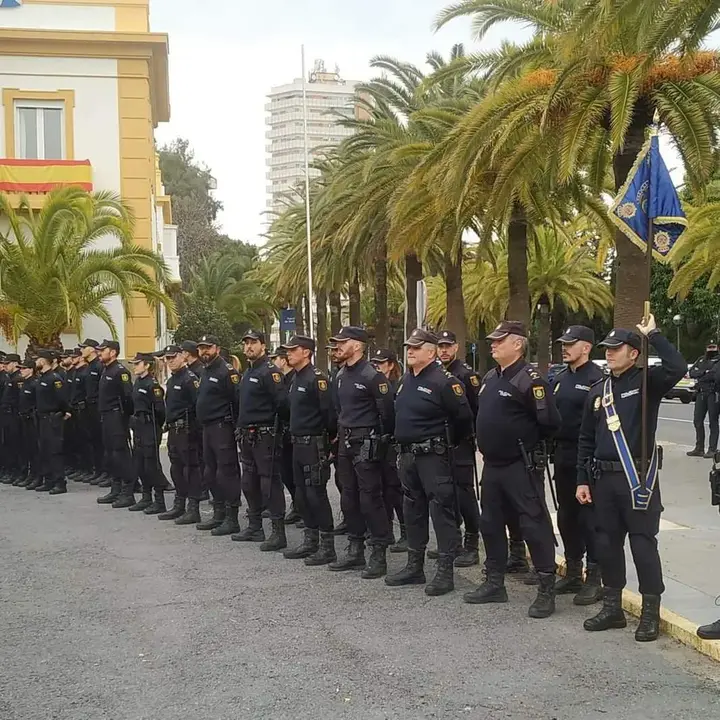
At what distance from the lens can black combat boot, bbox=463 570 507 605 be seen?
6.58 meters

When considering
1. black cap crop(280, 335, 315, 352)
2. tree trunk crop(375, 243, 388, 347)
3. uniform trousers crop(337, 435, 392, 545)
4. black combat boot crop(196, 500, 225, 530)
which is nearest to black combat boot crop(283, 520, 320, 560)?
uniform trousers crop(337, 435, 392, 545)

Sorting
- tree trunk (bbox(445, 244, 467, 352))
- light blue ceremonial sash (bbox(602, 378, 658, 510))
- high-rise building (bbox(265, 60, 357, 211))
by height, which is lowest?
light blue ceremonial sash (bbox(602, 378, 658, 510))

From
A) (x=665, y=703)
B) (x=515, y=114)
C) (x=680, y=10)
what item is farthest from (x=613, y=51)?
(x=665, y=703)

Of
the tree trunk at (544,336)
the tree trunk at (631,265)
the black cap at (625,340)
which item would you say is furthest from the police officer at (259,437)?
the tree trunk at (544,336)

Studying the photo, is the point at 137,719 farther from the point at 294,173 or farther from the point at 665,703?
the point at 294,173

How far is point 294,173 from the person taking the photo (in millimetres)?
162250

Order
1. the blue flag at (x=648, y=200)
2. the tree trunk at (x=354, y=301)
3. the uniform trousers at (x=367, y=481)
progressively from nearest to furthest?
the blue flag at (x=648, y=200) < the uniform trousers at (x=367, y=481) < the tree trunk at (x=354, y=301)

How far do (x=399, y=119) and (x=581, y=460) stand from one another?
537 inches

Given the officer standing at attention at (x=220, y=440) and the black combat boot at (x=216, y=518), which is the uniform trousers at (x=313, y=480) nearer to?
the officer standing at attention at (x=220, y=440)

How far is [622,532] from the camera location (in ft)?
19.4

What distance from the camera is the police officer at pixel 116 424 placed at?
1164 cm

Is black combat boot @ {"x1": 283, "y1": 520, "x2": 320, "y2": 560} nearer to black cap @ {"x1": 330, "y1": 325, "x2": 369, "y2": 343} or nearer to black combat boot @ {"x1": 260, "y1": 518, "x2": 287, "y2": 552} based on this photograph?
black combat boot @ {"x1": 260, "y1": 518, "x2": 287, "y2": 552}

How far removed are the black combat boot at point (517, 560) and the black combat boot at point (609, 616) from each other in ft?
4.91

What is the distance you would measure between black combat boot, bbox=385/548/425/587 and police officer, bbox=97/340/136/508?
533 cm
